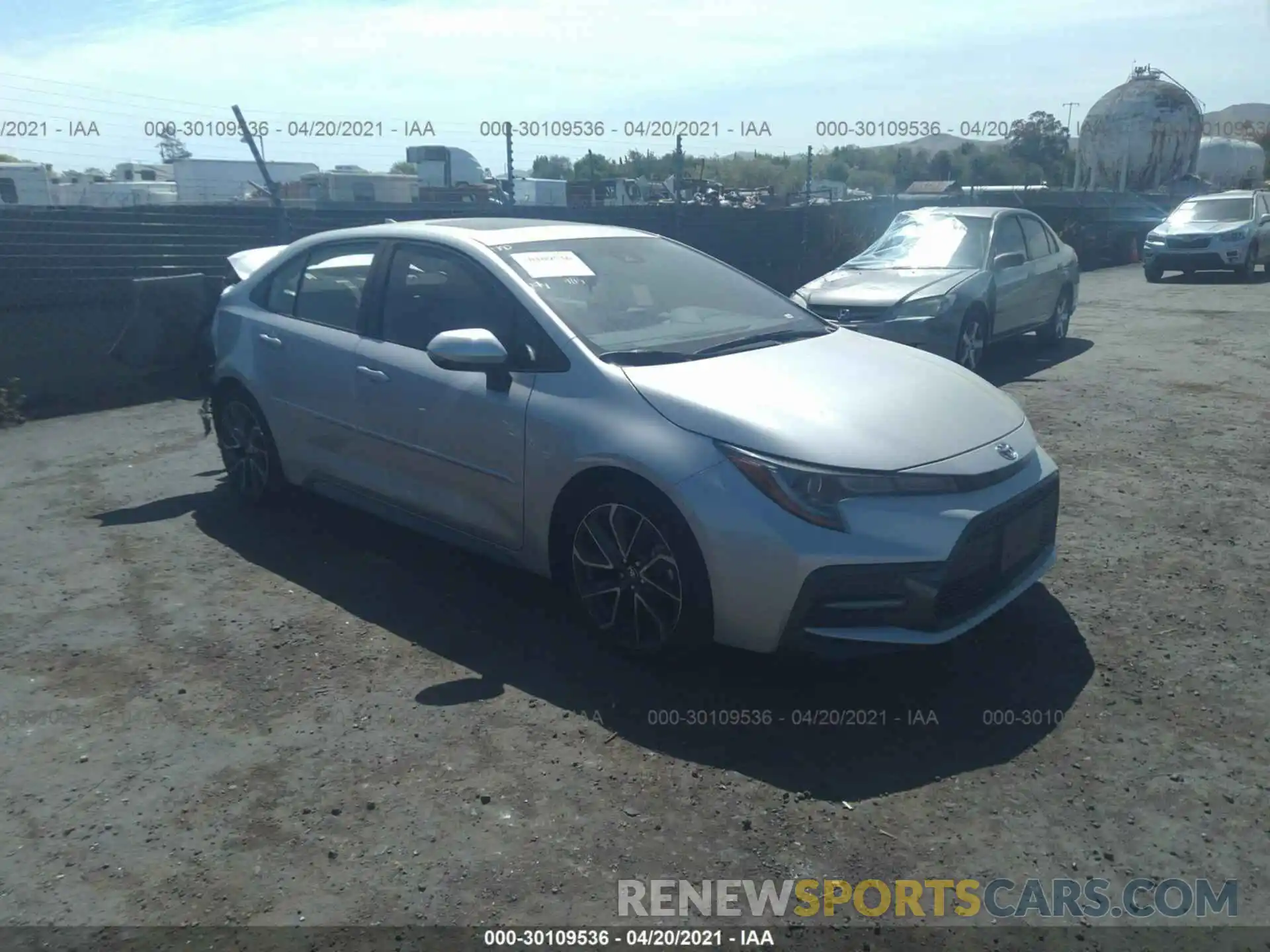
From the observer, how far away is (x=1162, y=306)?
Answer: 1595cm

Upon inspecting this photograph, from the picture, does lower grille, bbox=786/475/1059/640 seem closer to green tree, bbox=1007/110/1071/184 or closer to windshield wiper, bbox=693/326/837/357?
windshield wiper, bbox=693/326/837/357

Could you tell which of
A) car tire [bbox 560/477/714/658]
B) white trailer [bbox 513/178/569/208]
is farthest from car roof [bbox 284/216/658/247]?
white trailer [bbox 513/178/569/208]

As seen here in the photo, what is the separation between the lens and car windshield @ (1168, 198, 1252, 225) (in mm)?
20406

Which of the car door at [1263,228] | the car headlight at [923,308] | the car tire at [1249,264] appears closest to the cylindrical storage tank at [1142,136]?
the car door at [1263,228]

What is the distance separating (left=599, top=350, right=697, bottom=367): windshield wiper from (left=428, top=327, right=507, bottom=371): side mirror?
1.41ft

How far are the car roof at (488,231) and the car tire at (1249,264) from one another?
18.3 m

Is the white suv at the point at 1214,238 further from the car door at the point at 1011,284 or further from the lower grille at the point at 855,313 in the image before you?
the lower grille at the point at 855,313

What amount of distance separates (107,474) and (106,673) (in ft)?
11.0

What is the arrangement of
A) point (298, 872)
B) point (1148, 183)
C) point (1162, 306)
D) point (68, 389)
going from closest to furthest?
point (298, 872) < point (68, 389) < point (1162, 306) < point (1148, 183)

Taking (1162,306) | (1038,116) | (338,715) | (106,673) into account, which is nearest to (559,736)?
(338,715)

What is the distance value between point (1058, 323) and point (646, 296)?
8.57 metres

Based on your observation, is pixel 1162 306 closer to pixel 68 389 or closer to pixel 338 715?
pixel 68 389

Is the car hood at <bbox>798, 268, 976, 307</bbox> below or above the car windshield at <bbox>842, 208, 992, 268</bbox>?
below

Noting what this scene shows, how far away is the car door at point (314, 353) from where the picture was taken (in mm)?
5258
